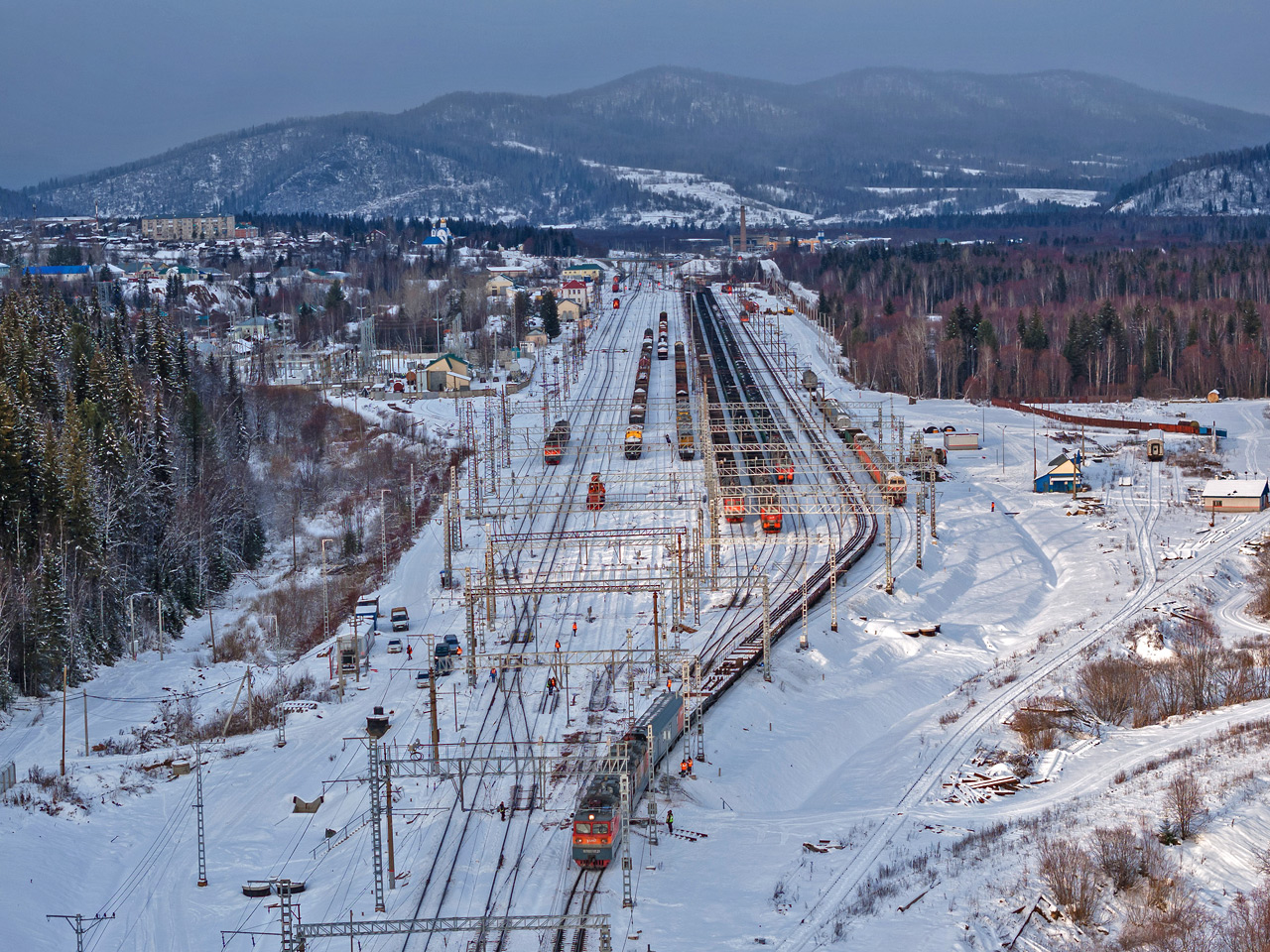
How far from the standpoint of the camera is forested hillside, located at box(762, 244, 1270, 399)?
3312 inches

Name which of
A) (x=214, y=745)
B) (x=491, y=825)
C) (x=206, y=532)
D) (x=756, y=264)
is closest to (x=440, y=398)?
(x=206, y=532)

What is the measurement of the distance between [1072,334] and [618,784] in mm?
67369

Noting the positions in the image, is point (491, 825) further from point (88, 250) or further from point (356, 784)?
point (88, 250)

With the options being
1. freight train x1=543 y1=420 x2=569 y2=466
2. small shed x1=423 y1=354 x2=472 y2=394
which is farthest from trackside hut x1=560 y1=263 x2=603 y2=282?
freight train x1=543 y1=420 x2=569 y2=466

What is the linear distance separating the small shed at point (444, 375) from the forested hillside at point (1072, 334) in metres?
24.3

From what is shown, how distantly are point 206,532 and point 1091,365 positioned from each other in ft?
188

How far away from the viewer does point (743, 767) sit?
3127 cm

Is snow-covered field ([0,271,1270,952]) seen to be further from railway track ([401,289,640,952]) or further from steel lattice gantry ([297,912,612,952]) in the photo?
steel lattice gantry ([297,912,612,952])

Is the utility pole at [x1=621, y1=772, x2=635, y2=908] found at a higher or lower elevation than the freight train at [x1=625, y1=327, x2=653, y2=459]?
lower

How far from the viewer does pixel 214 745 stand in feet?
106

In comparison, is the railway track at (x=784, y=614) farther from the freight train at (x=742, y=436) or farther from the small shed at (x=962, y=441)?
the small shed at (x=962, y=441)

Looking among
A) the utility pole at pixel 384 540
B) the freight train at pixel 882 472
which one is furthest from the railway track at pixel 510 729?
the freight train at pixel 882 472

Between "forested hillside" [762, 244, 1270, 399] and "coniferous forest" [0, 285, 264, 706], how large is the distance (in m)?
43.3

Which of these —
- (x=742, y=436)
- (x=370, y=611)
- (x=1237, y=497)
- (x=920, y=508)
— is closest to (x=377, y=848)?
(x=370, y=611)
